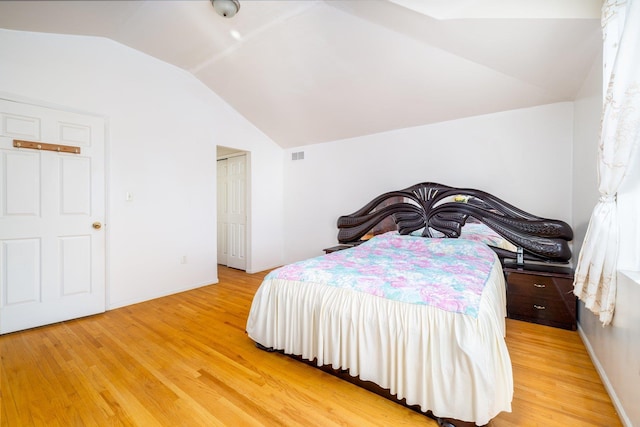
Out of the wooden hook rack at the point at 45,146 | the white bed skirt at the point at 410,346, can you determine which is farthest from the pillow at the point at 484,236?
the wooden hook rack at the point at 45,146

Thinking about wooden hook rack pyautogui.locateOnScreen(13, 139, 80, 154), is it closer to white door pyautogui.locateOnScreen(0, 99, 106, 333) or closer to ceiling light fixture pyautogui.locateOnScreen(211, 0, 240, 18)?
white door pyautogui.locateOnScreen(0, 99, 106, 333)

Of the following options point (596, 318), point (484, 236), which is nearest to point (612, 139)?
point (596, 318)

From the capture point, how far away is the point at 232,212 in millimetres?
4914

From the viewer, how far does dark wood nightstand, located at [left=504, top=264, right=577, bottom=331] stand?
8.11 feet

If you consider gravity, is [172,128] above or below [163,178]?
above

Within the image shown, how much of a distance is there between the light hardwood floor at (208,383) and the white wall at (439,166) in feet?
4.96

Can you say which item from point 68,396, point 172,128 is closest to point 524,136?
point 172,128

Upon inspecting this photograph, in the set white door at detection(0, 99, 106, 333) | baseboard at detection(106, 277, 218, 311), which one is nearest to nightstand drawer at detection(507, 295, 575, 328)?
baseboard at detection(106, 277, 218, 311)

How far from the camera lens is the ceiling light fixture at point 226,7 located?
2.35m

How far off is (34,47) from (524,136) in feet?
16.5

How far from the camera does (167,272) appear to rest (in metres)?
3.48

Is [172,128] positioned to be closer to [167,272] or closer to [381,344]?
[167,272]

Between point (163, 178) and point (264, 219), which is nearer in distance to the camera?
point (163, 178)

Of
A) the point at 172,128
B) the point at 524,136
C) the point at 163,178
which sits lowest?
the point at 163,178
